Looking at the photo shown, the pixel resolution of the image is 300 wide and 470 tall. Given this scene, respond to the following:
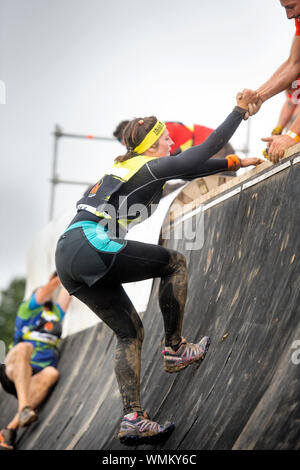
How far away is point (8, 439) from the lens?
30.6ft

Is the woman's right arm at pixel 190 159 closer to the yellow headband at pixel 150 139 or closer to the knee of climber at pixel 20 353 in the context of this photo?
the yellow headband at pixel 150 139

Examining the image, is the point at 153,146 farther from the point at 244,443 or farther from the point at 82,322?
the point at 82,322

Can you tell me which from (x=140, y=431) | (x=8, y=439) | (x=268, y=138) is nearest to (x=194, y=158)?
(x=268, y=138)

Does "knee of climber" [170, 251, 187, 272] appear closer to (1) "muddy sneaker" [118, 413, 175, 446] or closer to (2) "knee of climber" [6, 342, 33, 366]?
(1) "muddy sneaker" [118, 413, 175, 446]

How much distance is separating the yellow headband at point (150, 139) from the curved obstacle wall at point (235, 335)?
845 millimetres

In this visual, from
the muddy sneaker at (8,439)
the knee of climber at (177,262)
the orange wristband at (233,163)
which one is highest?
the orange wristband at (233,163)

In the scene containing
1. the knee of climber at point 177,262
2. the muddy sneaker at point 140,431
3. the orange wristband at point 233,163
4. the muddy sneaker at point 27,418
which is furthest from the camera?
the muddy sneaker at point 27,418

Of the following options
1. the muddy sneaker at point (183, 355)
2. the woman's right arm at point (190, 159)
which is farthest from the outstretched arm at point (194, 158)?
the muddy sneaker at point (183, 355)

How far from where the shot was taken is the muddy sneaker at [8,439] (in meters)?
9.28

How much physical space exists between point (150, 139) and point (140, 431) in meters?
2.02

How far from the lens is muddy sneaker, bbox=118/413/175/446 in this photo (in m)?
4.61

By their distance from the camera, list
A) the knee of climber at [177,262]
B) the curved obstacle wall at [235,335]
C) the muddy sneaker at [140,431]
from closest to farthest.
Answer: the curved obstacle wall at [235,335]
the muddy sneaker at [140,431]
the knee of climber at [177,262]

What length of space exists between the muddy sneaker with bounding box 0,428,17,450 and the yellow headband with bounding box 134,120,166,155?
572cm
